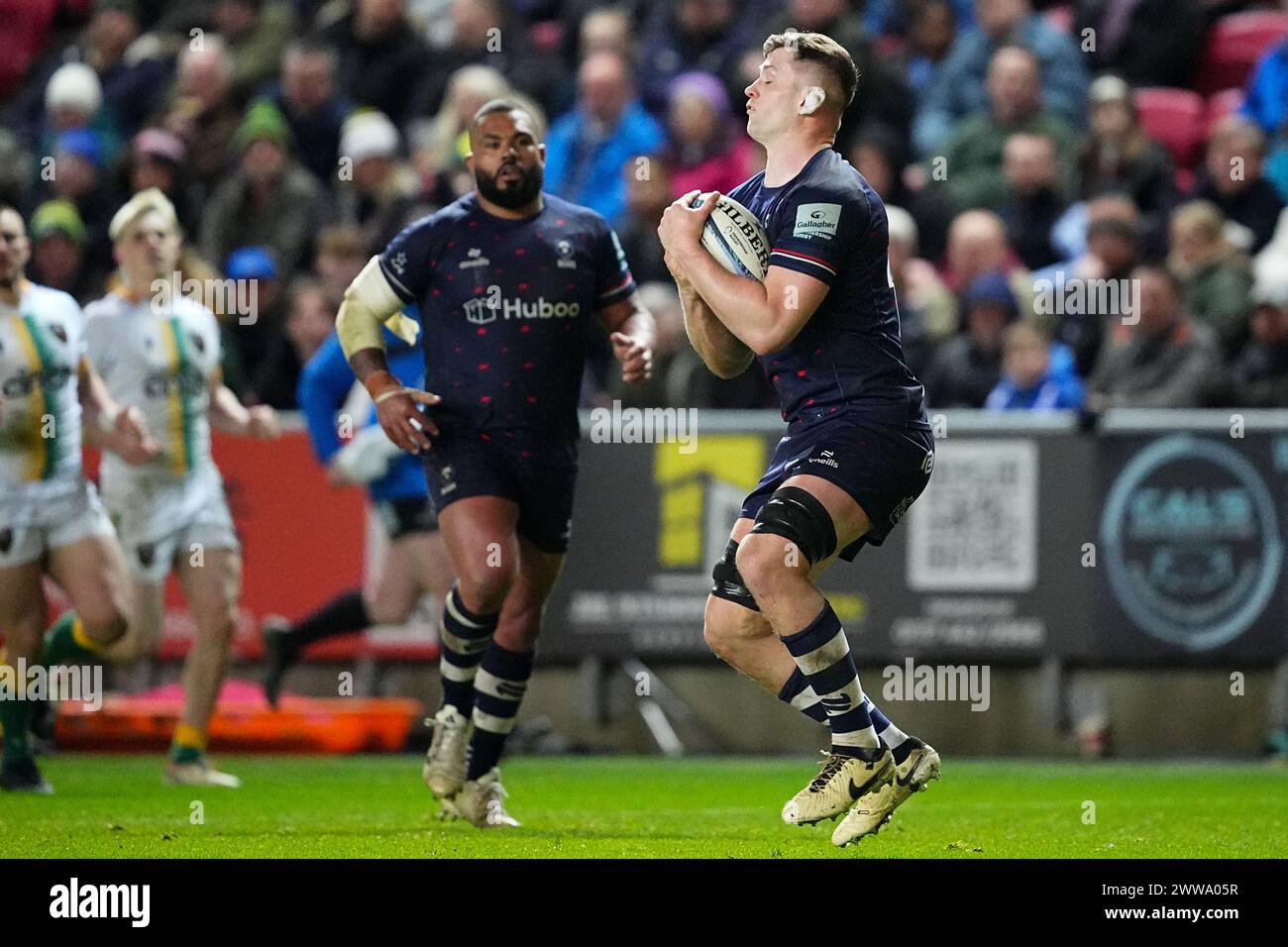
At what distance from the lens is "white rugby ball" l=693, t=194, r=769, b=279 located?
24.6ft

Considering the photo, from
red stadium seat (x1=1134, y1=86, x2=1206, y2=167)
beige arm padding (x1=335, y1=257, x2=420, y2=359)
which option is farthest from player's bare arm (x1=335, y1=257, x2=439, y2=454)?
red stadium seat (x1=1134, y1=86, x2=1206, y2=167)

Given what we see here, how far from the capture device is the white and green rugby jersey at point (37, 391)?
34.4 feet

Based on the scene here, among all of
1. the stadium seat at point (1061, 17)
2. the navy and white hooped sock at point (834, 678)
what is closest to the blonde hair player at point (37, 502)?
the navy and white hooped sock at point (834, 678)

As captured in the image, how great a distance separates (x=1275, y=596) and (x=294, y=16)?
1100 centimetres

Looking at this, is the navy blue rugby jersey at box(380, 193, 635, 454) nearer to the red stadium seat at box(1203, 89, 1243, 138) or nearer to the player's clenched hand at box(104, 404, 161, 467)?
the player's clenched hand at box(104, 404, 161, 467)

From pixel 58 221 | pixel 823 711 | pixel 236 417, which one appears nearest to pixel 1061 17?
pixel 58 221

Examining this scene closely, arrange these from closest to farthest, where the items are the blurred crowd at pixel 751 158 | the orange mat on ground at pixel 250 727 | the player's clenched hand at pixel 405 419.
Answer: the player's clenched hand at pixel 405 419 < the orange mat on ground at pixel 250 727 < the blurred crowd at pixel 751 158

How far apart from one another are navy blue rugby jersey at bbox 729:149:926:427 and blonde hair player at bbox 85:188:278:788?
4630mm

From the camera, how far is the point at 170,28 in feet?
69.4

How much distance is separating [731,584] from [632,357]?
1483 millimetres

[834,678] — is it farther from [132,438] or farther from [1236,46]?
[1236,46]

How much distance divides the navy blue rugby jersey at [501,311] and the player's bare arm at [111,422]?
223 centimetres

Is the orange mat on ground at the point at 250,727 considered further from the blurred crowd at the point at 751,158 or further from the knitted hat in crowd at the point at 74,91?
the knitted hat in crowd at the point at 74,91

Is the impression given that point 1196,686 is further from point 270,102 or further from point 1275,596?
point 270,102
